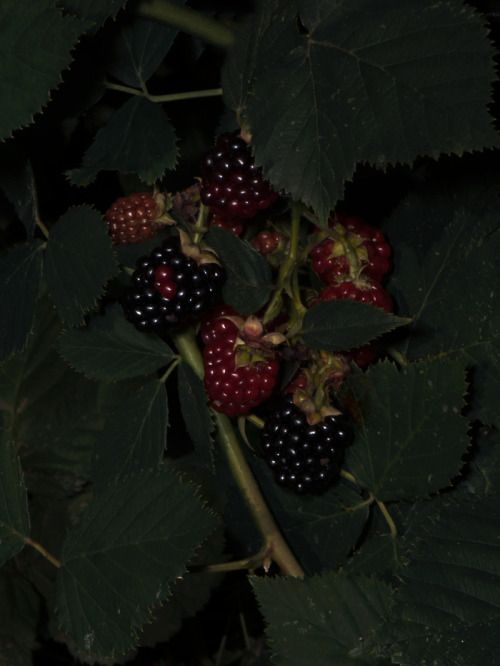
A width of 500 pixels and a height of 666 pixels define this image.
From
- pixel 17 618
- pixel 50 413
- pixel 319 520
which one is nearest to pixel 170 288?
pixel 319 520

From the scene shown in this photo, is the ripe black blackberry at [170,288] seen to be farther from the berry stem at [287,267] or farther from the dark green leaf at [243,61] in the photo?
the dark green leaf at [243,61]

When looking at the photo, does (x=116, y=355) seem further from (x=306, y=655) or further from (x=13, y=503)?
(x=306, y=655)

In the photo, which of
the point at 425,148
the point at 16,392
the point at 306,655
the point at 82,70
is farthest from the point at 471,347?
the point at 16,392

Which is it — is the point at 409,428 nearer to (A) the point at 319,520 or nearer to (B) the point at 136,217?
(A) the point at 319,520

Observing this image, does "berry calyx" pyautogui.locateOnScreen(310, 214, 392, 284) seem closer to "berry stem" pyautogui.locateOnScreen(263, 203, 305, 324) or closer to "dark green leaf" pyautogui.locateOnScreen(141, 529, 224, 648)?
"berry stem" pyautogui.locateOnScreen(263, 203, 305, 324)

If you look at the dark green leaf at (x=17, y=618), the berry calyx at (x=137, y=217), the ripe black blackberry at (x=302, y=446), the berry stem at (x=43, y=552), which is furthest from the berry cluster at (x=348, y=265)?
the dark green leaf at (x=17, y=618)

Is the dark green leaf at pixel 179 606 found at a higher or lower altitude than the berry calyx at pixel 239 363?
lower

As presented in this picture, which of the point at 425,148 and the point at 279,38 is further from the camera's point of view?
the point at 279,38
